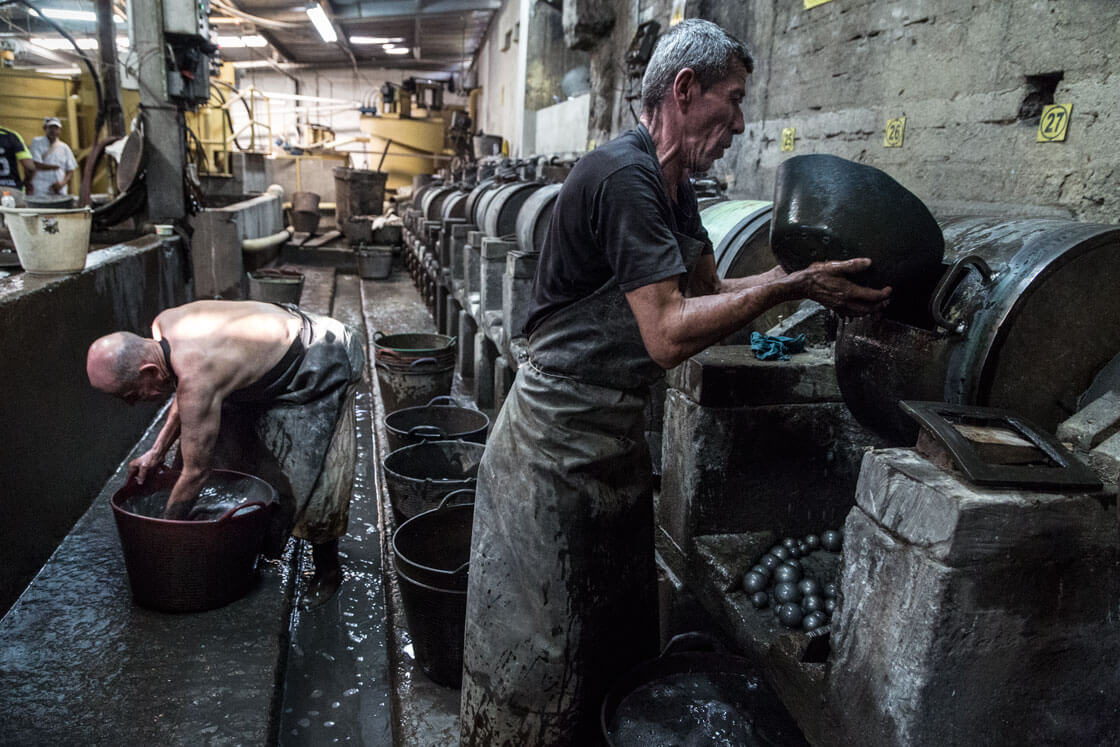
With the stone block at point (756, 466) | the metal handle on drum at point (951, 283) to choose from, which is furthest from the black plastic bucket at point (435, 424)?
the metal handle on drum at point (951, 283)

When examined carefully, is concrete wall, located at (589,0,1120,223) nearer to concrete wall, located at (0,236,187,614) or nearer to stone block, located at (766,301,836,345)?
stone block, located at (766,301,836,345)

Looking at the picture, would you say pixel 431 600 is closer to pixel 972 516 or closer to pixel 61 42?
pixel 972 516

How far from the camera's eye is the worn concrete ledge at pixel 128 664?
8.19 feet

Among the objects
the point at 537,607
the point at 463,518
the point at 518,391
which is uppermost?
the point at 518,391

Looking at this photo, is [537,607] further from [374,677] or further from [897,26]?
[897,26]

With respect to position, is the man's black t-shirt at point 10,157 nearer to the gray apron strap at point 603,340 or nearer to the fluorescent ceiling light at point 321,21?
the fluorescent ceiling light at point 321,21

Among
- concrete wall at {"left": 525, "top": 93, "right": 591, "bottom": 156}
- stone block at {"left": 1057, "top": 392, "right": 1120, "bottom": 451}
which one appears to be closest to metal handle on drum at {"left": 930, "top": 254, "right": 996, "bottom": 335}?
Result: stone block at {"left": 1057, "top": 392, "right": 1120, "bottom": 451}

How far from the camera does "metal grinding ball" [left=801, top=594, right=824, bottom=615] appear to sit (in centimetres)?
234

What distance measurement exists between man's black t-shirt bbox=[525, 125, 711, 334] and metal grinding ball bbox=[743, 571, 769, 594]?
1.14 metres

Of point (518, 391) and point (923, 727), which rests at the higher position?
point (518, 391)

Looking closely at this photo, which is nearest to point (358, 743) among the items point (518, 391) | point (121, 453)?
point (518, 391)

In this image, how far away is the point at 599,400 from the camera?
2.08m

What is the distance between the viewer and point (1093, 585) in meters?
1.65

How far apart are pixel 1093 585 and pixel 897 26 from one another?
11.7 feet
